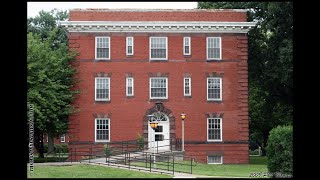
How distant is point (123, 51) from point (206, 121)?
7472 mm

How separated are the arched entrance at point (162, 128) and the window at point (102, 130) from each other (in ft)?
8.24

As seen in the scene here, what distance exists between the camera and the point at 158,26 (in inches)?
1491

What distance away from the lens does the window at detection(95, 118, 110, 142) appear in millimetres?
37625

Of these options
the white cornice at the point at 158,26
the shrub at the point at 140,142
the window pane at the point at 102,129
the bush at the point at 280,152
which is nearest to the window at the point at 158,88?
the shrub at the point at 140,142

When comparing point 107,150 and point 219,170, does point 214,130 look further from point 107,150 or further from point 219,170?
point 107,150

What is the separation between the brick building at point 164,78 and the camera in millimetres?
37844

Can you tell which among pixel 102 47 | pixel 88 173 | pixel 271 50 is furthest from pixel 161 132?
pixel 88 173

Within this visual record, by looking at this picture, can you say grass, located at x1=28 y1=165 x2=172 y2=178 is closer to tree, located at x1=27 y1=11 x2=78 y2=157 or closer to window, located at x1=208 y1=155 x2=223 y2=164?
tree, located at x1=27 y1=11 x2=78 y2=157

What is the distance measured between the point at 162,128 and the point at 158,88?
277cm

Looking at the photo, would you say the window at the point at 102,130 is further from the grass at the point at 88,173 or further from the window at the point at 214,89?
the grass at the point at 88,173

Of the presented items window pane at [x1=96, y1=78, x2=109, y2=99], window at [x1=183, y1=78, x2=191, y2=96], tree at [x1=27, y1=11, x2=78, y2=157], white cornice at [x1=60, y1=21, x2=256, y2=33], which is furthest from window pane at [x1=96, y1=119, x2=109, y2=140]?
white cornice at [x1=60, y1=21, x2=256, y2=33]

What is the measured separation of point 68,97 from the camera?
120 feet

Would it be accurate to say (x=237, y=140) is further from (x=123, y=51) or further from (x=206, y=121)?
(x=123, y=51)

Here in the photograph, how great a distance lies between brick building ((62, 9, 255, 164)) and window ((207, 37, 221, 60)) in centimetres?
7
